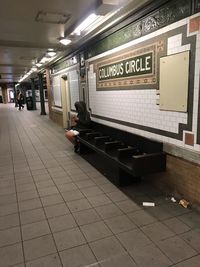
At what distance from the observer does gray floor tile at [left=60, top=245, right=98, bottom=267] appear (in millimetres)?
2078

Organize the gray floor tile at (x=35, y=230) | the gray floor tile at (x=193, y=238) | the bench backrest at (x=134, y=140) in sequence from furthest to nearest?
the bench backrest at (x=134, y=140), the gray floor tile at (x=35, y=230), the gray floor tile at (x=193, y=238)

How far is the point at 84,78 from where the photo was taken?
21.1ft

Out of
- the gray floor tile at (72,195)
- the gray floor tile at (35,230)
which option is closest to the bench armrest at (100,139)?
the gray floor tile at (72,195)

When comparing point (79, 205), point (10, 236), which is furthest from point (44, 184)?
point (10, 236)

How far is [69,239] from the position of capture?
7.97 feet

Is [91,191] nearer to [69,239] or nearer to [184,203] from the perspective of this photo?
[69,239]

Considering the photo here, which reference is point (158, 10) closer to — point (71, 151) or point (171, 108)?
point (171, 108)

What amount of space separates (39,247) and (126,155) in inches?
77.0

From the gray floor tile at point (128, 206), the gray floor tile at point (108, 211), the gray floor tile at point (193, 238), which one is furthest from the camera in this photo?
the gray floor tile at point (128, 206)

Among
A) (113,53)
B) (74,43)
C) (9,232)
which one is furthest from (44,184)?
(74,43)

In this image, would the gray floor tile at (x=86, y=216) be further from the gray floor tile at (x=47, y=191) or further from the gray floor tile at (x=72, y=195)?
the gray floor tile at (x=47, y=191)

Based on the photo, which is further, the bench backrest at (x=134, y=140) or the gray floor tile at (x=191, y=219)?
the bench backrest at (x=134, y=140)

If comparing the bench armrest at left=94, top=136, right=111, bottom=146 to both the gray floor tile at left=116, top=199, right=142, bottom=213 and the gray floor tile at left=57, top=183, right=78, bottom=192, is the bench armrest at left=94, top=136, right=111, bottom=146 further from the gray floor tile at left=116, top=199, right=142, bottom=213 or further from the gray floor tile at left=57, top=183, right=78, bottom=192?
the gray floor tile at left=116, top=199, right=142, bottom=213

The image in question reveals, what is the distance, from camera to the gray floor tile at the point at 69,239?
2336 mm
